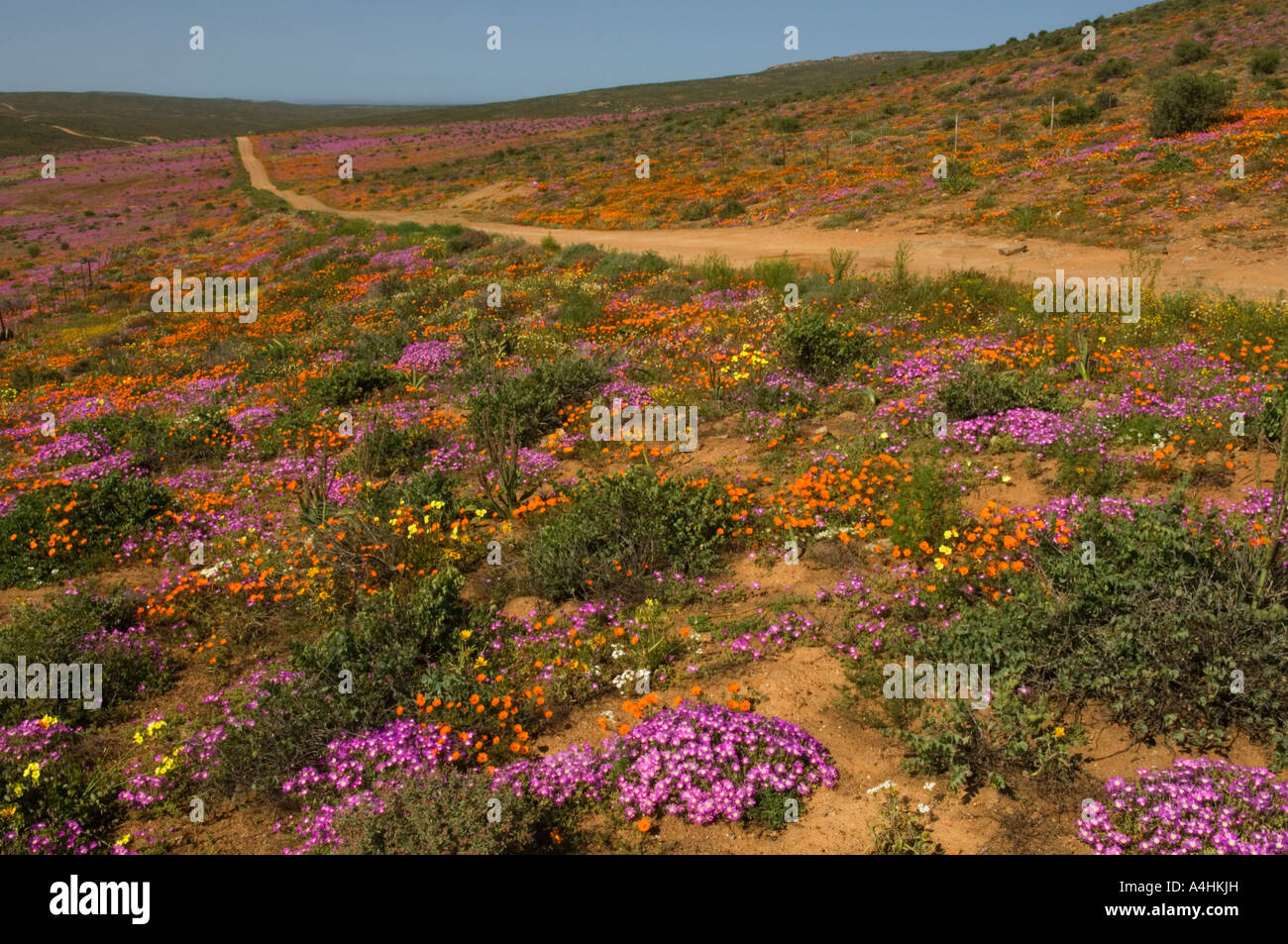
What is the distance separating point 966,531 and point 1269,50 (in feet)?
111

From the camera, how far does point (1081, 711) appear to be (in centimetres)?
466

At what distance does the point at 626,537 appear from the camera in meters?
6.97

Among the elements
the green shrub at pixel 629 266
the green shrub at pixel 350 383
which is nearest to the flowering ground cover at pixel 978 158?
the green shrub at pixel 629 266

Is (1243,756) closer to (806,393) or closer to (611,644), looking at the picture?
(611,644)

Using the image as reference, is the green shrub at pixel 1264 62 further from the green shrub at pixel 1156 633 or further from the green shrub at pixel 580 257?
the green shrub at pixel 1156 633

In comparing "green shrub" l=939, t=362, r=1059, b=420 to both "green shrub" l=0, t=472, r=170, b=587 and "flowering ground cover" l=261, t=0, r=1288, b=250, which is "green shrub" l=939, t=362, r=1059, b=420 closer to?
"flowering ground cover" l=261, t=0, r=1288, b=250

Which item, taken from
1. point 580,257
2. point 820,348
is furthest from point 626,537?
point 580,257

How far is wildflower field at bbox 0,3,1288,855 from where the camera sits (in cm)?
432

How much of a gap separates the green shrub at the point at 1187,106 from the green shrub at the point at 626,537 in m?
23.9

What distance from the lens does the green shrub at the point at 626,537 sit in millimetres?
6664

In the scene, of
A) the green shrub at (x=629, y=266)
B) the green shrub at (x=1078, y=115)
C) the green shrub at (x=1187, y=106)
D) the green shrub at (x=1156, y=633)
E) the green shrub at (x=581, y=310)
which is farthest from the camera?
the green shrub at (x=1078, y=115)

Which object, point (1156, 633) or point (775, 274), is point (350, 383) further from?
point (1156, 633)

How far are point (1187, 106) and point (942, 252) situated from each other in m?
12.1

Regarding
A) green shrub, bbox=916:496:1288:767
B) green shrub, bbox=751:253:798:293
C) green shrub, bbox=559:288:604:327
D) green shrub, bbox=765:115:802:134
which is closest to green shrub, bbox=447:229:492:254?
green shrub, bbox=559:288:604:327
